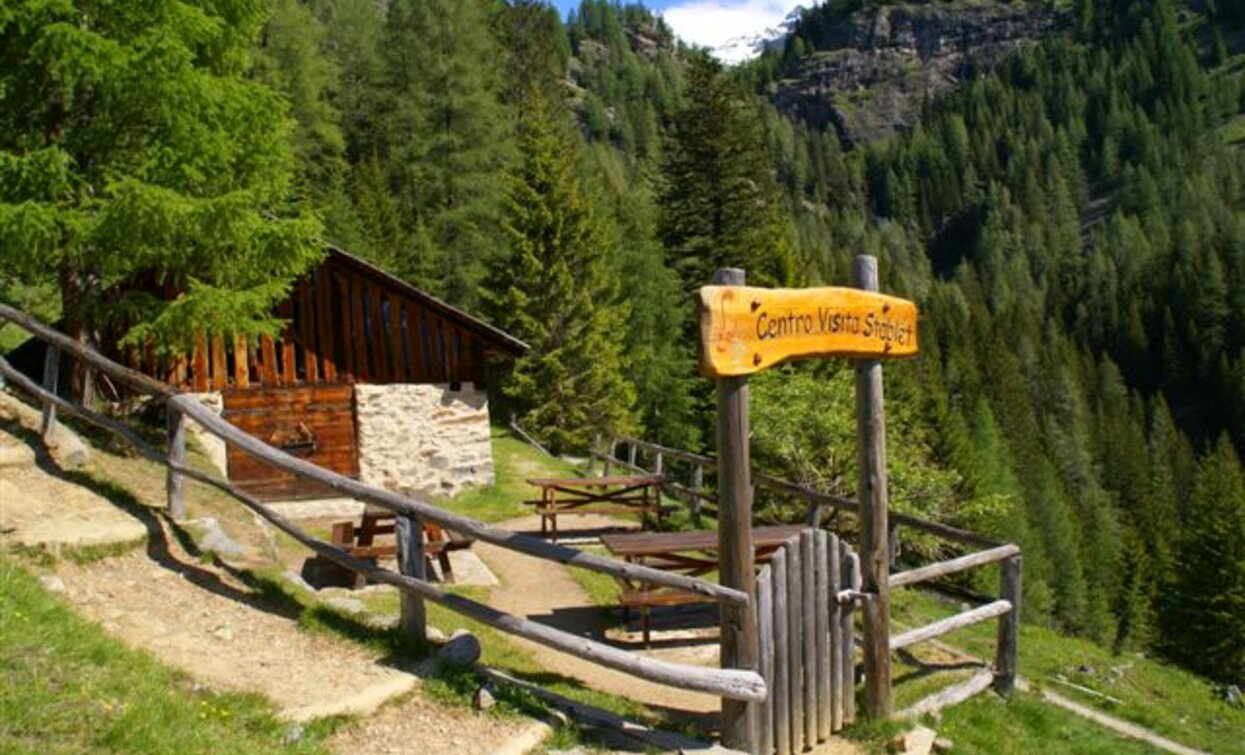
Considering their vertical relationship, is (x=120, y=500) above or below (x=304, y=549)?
above

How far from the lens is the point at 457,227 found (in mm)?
33188

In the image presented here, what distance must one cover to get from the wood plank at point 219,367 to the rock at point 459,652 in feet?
37.7

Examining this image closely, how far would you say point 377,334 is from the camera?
57.1 ft

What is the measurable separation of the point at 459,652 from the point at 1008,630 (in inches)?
211

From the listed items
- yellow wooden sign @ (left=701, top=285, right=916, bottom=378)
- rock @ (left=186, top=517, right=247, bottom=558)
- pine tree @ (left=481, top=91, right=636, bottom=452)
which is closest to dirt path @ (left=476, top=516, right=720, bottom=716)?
rock @ (left=186, top=517, right=247, bottom=558)

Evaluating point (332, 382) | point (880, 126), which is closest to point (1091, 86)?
point (880, 126)

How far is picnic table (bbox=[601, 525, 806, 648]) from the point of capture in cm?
898

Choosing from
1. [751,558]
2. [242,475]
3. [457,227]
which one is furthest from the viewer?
[457,227]

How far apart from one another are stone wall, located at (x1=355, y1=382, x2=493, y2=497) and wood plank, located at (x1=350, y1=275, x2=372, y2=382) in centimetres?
27

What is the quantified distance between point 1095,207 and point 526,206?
148355 mm

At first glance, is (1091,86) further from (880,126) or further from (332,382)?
(332,382)

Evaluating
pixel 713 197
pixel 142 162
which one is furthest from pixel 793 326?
pixel 713 197

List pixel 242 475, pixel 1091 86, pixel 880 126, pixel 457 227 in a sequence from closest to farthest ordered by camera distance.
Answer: pixel 242 475, pixel 457 227, pixel 1091 86, pixel 880 126

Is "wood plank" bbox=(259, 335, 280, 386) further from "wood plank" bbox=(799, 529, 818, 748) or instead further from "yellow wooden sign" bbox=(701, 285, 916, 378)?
"wood plank" bbox=(799, 529, 818, 748)
